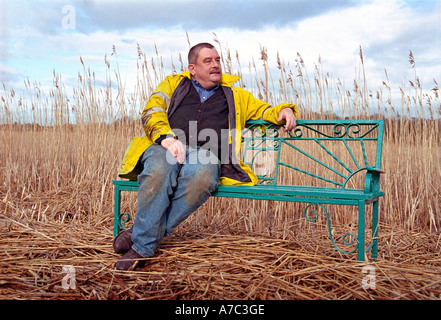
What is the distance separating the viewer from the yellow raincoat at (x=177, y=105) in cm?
219

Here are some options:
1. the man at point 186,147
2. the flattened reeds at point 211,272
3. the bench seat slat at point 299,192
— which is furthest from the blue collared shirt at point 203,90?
the flattened reeds at point 211,272

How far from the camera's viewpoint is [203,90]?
2.44 metres

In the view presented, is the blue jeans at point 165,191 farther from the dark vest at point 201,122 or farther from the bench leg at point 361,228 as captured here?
the bench leg at point 361,228

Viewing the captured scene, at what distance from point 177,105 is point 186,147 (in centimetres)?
27

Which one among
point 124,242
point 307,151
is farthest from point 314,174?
point 124,242

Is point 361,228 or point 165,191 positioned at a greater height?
point 165,191

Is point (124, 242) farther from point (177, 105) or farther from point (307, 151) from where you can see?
point (307, 151)

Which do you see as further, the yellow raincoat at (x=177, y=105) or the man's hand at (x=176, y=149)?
the yellow raincoat at (x=177, y=105)

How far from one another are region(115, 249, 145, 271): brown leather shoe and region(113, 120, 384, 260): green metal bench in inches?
17.6

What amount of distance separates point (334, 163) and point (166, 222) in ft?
5.63

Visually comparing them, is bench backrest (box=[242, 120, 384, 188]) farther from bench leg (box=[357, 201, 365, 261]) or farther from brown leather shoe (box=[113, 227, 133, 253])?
brown leather shoe (box=[113, 227, 133, 253])

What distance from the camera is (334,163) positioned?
3.28 metres
